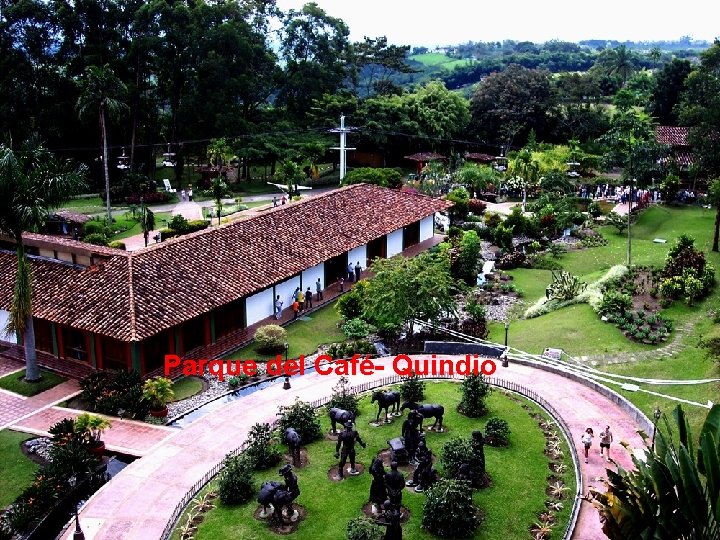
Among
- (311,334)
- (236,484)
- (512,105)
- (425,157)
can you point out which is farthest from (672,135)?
(236,484)

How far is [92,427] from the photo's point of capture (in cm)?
2339

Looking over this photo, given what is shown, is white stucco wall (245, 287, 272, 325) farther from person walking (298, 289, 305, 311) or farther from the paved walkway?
the paved walkway

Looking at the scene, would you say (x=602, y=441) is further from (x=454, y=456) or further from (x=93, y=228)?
(x=93, y=228)

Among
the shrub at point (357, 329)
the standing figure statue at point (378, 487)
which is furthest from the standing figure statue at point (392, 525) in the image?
the shrub at point (357, 329)

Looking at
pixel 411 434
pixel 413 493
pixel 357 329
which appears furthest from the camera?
pixel 357 329

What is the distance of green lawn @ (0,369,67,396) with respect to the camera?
28406 mm

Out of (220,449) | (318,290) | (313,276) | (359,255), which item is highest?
(359,255)

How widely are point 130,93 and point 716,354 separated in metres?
53.4

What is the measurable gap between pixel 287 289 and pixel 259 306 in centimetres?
222

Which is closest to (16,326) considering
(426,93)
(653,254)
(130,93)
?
(653,254)

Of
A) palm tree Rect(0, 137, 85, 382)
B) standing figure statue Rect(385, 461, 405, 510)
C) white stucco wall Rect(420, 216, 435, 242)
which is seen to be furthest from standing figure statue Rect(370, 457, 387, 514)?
white stucco wall Rect(420, 216, 435, 242)

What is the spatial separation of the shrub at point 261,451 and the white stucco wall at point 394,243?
928 inches

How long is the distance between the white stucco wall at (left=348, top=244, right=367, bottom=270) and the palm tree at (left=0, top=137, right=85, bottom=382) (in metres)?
16.2
